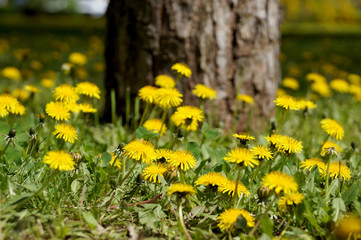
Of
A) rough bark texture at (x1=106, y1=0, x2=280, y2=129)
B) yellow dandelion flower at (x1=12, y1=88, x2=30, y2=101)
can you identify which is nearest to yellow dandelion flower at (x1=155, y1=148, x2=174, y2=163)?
rough bark texture at (x1=106, y1=0, x2=280, y2=129)

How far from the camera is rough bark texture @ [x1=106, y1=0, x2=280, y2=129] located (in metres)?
2.36

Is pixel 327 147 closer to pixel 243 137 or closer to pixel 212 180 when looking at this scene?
pixel 243 137

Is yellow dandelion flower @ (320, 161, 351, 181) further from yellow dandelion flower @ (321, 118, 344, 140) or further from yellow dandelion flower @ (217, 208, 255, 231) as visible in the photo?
yellow dandelion flower @ (217, 208, 255, 231)

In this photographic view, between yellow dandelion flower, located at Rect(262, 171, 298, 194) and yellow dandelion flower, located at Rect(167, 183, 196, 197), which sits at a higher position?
yellow dandelion flower, located at Rect(262, 171, 298, 194)

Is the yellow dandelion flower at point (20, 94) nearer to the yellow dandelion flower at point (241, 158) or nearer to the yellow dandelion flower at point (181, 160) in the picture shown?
the yellow dandelion flower at point (181, 160)

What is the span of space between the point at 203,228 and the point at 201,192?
173 millimetres

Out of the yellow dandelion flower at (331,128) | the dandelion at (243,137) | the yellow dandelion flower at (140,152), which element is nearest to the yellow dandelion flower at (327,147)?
the yellow dandelion flower at (331,128)

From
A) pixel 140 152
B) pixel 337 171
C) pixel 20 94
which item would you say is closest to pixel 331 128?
pixel 337 171

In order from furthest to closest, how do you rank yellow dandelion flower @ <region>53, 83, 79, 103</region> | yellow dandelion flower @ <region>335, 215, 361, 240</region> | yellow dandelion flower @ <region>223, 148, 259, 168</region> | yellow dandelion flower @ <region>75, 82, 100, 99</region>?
yellow dandelion flower @ <region>75, 82, 100, 99</region>, yellow dandelion flower @ <region>53, 83, 79, 103</region>, yellow dandelion flower @ <region>223, 148, 259, 168</region>, yellow dandelion flower @ <region>335, 215, 361, 240</region>

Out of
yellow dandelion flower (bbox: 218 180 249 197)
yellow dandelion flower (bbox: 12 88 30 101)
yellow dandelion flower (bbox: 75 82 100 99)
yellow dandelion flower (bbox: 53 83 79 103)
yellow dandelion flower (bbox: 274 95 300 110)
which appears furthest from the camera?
yellow dandelion flower (bbox: 12 88 30 101)

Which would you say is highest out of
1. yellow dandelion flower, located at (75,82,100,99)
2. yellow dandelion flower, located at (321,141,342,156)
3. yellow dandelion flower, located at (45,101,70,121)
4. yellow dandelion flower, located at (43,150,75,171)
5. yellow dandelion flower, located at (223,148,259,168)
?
yellow dandelion flower, located at (75,82,100,99)

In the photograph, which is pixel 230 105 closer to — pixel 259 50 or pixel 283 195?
pixel 259 50

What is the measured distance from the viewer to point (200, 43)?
7.80 feet

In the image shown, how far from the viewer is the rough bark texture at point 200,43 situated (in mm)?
2357
